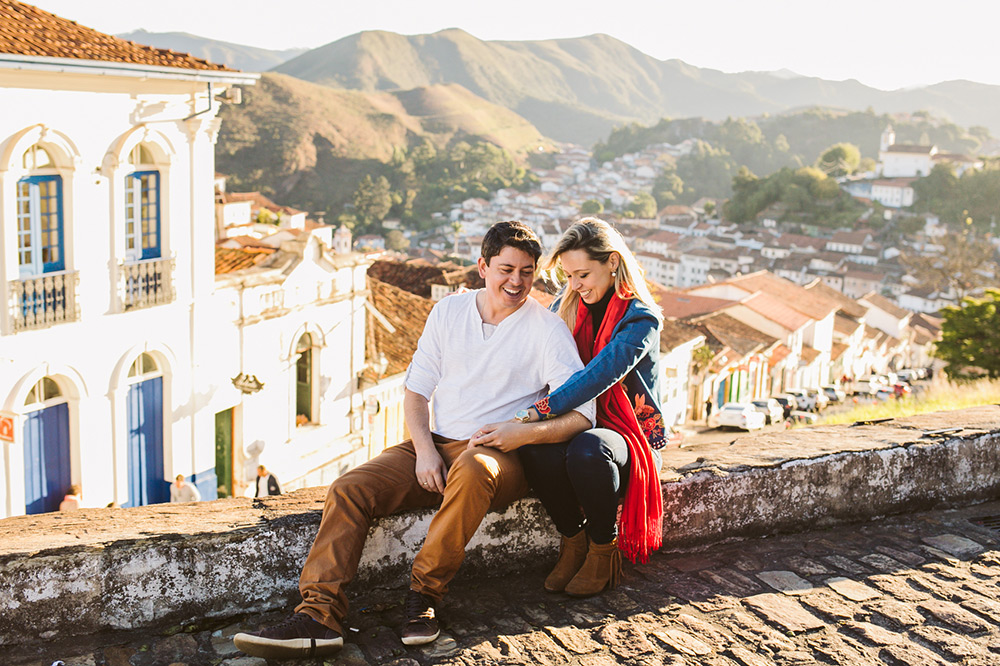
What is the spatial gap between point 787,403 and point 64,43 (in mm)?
28536

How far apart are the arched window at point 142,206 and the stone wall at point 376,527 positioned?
804cm

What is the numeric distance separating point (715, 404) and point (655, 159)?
15012 cm

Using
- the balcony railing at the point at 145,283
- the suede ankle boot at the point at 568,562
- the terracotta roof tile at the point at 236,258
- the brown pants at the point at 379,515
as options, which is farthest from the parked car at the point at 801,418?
the brown pants at the point at 379,515

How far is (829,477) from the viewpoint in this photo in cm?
392

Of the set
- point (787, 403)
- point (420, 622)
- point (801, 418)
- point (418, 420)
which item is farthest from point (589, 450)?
point (787, 403)

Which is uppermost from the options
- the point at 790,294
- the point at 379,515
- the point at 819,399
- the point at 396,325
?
the point at 379,515

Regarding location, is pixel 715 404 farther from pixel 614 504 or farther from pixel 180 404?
pixel 614 504

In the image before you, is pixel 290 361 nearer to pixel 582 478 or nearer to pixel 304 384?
pixel 304 384

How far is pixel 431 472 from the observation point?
120 inches

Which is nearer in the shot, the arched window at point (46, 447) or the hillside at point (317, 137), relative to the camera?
the arched window at point (46, 447)

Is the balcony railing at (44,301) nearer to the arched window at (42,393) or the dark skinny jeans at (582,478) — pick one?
the arched window at (42,393)

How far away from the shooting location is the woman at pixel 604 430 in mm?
3051

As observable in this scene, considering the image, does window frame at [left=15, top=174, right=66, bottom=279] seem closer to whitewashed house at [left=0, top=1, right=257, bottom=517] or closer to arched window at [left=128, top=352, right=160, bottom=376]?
whitewashed house at [left=0, top=1, right=257, bottom=517]

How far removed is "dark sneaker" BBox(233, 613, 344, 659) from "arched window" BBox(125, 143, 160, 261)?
9194 mm
